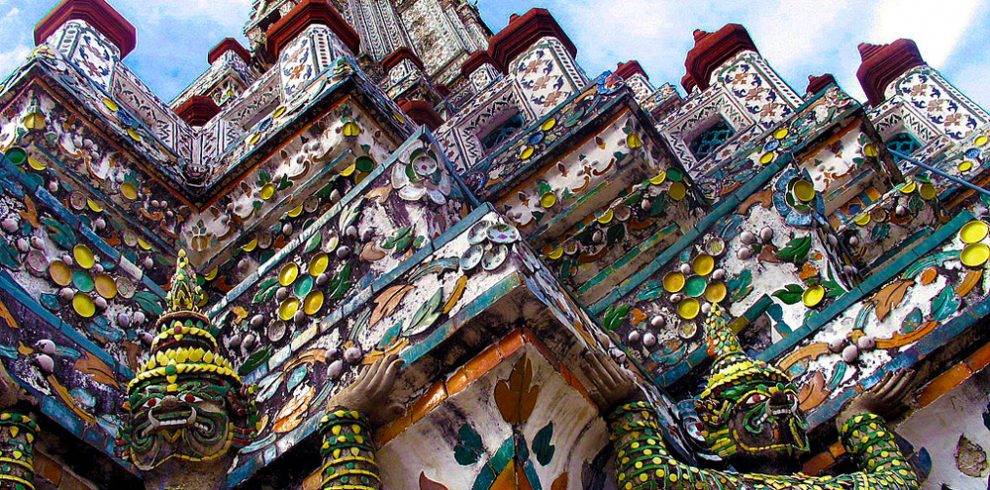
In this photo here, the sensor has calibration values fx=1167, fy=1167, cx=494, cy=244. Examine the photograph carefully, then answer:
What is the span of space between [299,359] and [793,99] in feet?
27.5

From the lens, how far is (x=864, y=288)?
5.00m

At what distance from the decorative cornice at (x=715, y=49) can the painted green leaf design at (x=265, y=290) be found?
8.72 m

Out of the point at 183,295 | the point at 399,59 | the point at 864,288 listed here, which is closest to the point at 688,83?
the point at 399,59

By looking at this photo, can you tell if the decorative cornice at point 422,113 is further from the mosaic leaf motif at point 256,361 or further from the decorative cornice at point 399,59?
the mosaic leaf motif at point 256,361

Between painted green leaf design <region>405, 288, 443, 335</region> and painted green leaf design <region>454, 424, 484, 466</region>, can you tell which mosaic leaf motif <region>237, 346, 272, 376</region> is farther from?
painted green leaf design <region>454, 424, 484, 466</region>

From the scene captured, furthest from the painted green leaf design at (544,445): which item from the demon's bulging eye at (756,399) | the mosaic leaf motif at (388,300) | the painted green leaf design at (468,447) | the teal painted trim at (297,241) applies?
the teal painted trim at (297,241)

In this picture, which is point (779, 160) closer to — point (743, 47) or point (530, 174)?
point (530, 174)

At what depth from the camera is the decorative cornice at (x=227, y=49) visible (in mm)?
17984

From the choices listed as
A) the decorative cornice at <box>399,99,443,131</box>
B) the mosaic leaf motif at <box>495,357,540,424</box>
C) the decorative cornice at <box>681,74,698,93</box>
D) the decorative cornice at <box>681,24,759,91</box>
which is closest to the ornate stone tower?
the mosaic leaf motif at <box>495,357,540,424</box>

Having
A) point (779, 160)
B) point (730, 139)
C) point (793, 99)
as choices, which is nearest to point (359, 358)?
point (779, 160)

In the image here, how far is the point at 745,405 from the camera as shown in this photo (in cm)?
455

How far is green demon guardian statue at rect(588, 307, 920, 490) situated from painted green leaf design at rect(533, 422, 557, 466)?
0.27m

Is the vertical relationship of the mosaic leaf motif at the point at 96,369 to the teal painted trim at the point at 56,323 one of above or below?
below

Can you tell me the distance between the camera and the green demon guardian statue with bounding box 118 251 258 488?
13.3 ft
